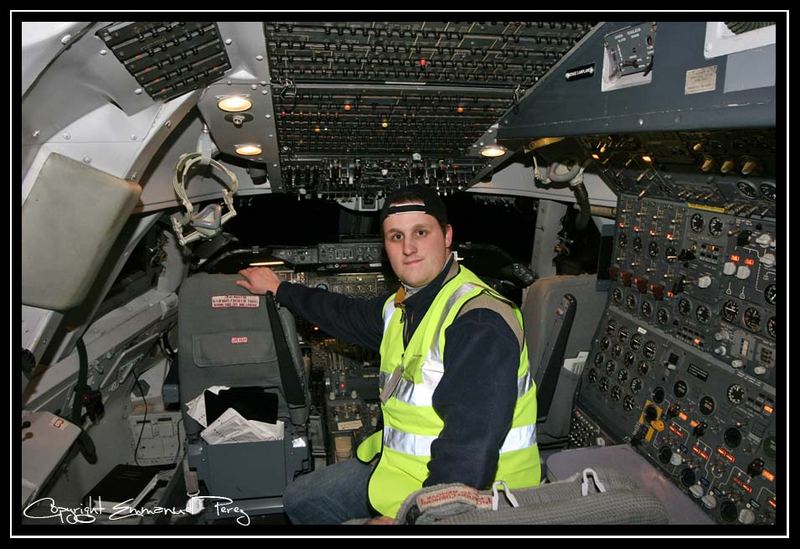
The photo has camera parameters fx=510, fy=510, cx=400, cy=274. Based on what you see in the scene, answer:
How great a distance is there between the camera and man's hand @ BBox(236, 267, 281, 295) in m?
2.74

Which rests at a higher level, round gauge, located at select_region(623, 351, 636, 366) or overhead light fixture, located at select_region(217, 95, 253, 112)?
overhead light fixture, located at select_region(217, 95, 253, 112)

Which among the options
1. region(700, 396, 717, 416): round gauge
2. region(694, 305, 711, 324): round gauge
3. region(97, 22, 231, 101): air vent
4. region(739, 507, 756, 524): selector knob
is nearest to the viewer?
region(97, 22, 231, 101): air vent

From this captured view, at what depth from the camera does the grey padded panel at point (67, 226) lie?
185cm

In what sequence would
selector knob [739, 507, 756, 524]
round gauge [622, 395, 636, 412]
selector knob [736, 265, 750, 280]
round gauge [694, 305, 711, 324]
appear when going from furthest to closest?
round gauge [622, 395, 636, 412]
round gauge [694, 305, 711, 324]
selector knob [736, 265, 750, 280]
selector knob [739, 507, 756, 524]

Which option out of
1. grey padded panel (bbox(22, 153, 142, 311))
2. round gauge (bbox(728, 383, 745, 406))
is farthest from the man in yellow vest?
grey padded panel (bbox(22, 153, 142, 311))

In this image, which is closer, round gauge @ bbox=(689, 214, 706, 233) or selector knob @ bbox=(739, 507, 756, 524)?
selector knob @ bbox=(739, 507, 756, 524)

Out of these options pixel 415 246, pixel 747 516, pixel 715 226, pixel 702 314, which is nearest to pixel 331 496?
pixel 415 246

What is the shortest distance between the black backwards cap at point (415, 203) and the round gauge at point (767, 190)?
4.29 ft

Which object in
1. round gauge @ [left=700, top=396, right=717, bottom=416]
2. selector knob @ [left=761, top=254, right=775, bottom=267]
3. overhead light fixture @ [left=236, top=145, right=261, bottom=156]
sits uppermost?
overhead light fixture @ [left=236, top=145, right=261, bottom=156]

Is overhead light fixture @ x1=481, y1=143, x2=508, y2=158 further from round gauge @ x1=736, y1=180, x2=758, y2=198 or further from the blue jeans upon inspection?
the blue jeans

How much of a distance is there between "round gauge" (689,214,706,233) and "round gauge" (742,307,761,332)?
501 mm

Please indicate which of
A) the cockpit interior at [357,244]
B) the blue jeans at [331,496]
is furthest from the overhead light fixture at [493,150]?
the blue jeans at [331,496]

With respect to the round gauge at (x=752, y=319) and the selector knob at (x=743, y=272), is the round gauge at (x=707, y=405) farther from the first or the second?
the selector knob at (x=743, y=272)
